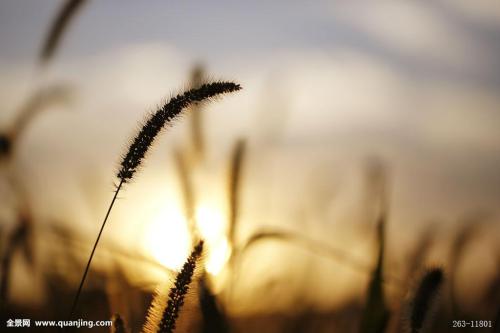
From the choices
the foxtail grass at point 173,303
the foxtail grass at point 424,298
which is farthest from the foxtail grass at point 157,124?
the foxtail grass at point 424,298

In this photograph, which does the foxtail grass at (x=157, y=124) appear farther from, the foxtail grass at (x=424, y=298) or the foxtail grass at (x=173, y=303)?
the foxtail grass at (x=424, y=298)

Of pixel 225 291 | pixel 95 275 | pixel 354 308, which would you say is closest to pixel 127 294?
pixel 95 275

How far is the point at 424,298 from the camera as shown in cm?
268

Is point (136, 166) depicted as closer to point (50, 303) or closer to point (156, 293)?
point (156, 293)

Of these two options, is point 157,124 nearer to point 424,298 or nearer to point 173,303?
point 173,303

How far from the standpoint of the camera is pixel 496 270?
445 centimetres

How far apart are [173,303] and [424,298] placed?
1.06 metres

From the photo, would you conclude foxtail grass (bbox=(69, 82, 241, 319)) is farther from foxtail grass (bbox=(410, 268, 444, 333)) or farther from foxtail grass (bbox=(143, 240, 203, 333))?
foxtail grass (bbox=(410, 268, 444, 333))

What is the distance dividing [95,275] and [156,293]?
230 centimetres

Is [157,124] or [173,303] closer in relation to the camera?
[173,303]

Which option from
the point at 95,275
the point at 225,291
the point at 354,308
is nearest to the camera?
the point at 225,291

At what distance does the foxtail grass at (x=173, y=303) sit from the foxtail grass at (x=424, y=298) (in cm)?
94

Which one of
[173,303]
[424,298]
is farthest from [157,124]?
[424,298]

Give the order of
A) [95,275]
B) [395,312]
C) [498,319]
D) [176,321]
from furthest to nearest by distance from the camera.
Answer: [95,275] → [395,312] → [498,319] → [176,321]
